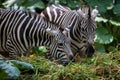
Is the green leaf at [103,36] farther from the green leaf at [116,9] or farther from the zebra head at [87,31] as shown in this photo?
the zebra head at [87,31]

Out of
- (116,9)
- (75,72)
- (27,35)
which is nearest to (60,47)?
(27,35)

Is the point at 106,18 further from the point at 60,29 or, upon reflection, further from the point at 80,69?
the point at 80,69

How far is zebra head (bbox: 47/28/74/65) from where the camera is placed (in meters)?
6.76

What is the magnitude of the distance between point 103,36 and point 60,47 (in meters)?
3.37

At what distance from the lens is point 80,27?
→ 304 inches

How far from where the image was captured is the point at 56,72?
4.74 meters

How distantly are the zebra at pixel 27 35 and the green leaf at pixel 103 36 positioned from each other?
9.48 ft

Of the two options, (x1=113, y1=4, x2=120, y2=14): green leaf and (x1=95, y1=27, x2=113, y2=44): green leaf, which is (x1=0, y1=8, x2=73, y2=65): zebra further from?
(x1=113, y1=4, x2=120, y2=14): green leaf

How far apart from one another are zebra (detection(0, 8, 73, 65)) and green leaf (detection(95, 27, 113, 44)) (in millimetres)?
2891

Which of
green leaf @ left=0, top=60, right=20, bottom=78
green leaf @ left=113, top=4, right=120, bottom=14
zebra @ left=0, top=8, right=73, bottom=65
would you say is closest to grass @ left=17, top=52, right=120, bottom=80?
green leaf @ left=0, top=60, right=20, bottom=78

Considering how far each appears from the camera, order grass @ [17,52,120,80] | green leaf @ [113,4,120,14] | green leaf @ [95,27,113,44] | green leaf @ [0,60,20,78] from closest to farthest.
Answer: green leaf @ [0,60,20,78], grass @ [17,52,120,80], green leaf @ [95,27,113,44], green leaf @ [113,4,120,14]

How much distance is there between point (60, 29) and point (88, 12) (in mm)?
888

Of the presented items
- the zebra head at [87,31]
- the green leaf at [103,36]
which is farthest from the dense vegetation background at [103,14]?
the zebra head at [87,31]

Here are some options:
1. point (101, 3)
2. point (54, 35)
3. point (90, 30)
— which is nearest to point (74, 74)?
point (54, 35)
